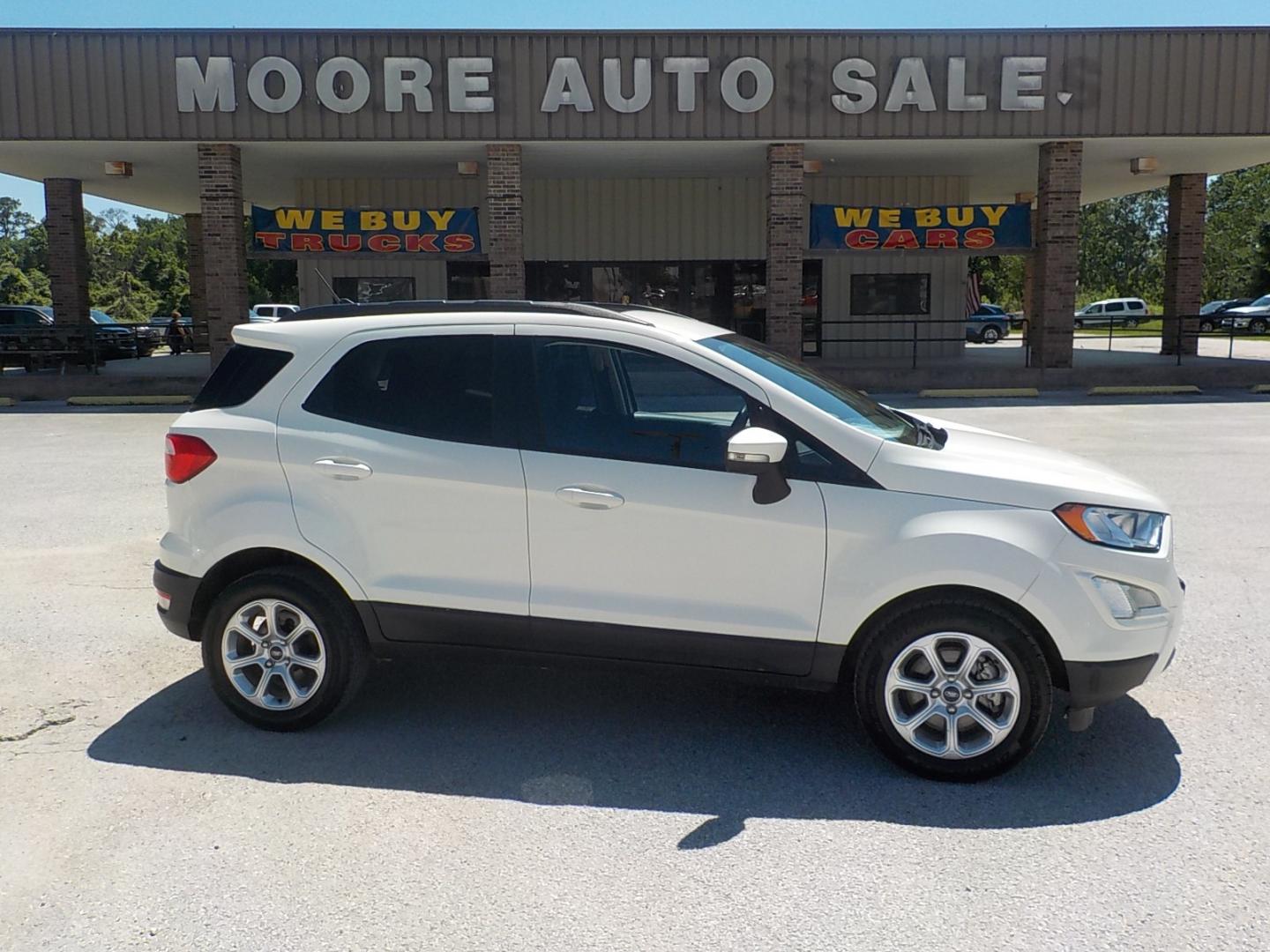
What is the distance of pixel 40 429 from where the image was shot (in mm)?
15586

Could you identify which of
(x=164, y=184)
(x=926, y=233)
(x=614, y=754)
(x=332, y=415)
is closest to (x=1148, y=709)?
(x=614, y=754)

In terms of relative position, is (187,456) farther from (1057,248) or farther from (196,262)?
(196,262)

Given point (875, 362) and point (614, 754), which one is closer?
point (614, 754)

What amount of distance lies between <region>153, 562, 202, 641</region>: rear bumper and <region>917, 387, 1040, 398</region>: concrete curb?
54.1ft

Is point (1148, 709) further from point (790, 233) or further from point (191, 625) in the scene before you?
point (790, 233)

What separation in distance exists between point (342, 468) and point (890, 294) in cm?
2356

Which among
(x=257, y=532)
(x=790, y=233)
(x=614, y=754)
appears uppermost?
(x=790, y=233)

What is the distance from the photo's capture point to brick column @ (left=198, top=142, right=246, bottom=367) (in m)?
19.3

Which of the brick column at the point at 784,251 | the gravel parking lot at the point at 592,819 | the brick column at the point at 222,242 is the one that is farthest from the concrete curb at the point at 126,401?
the gravel parking lot at the point at 592,819

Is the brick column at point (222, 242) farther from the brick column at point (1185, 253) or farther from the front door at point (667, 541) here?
the brick column at point (1185, 253)

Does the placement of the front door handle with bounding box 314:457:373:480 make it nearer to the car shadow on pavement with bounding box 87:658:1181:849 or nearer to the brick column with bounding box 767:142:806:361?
the car shadow on pavement with bounding box 87:658:1181:849

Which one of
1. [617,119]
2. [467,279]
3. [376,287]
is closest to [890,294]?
[617,119]

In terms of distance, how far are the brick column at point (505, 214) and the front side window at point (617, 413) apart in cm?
1511

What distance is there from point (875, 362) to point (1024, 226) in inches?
222
